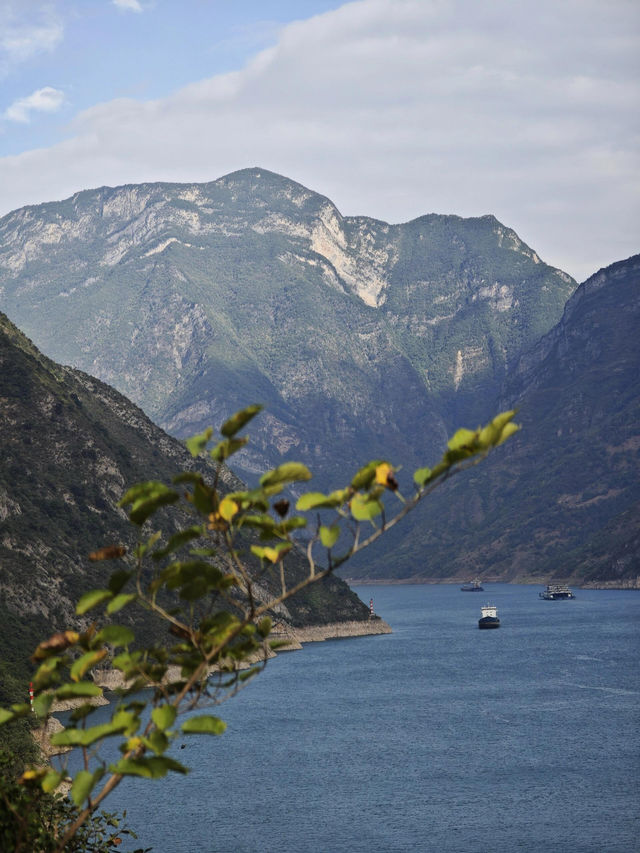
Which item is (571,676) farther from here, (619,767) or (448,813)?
(448,813)

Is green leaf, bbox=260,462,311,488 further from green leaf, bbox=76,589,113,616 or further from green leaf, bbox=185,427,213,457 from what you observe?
green leaf, bbox=76,589,113,616

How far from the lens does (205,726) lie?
12.2m

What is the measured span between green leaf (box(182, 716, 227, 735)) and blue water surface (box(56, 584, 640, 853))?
75.6 metres

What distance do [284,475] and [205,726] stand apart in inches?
99.8

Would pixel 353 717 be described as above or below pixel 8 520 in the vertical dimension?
below

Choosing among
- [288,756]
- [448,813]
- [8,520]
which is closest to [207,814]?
[448,813]

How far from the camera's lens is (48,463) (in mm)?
199625

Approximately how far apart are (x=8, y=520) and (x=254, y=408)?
167 meters

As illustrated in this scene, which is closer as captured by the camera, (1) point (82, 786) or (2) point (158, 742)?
(1) point (82, 786)

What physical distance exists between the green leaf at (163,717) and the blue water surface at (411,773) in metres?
75.8

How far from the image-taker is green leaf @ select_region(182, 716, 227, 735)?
12.1m

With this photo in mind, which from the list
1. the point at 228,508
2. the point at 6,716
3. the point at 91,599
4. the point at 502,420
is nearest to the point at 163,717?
the point at 91,599

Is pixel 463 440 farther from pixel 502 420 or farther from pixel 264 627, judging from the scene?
pixel 264 627

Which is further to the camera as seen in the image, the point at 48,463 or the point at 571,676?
the point at 48,463
